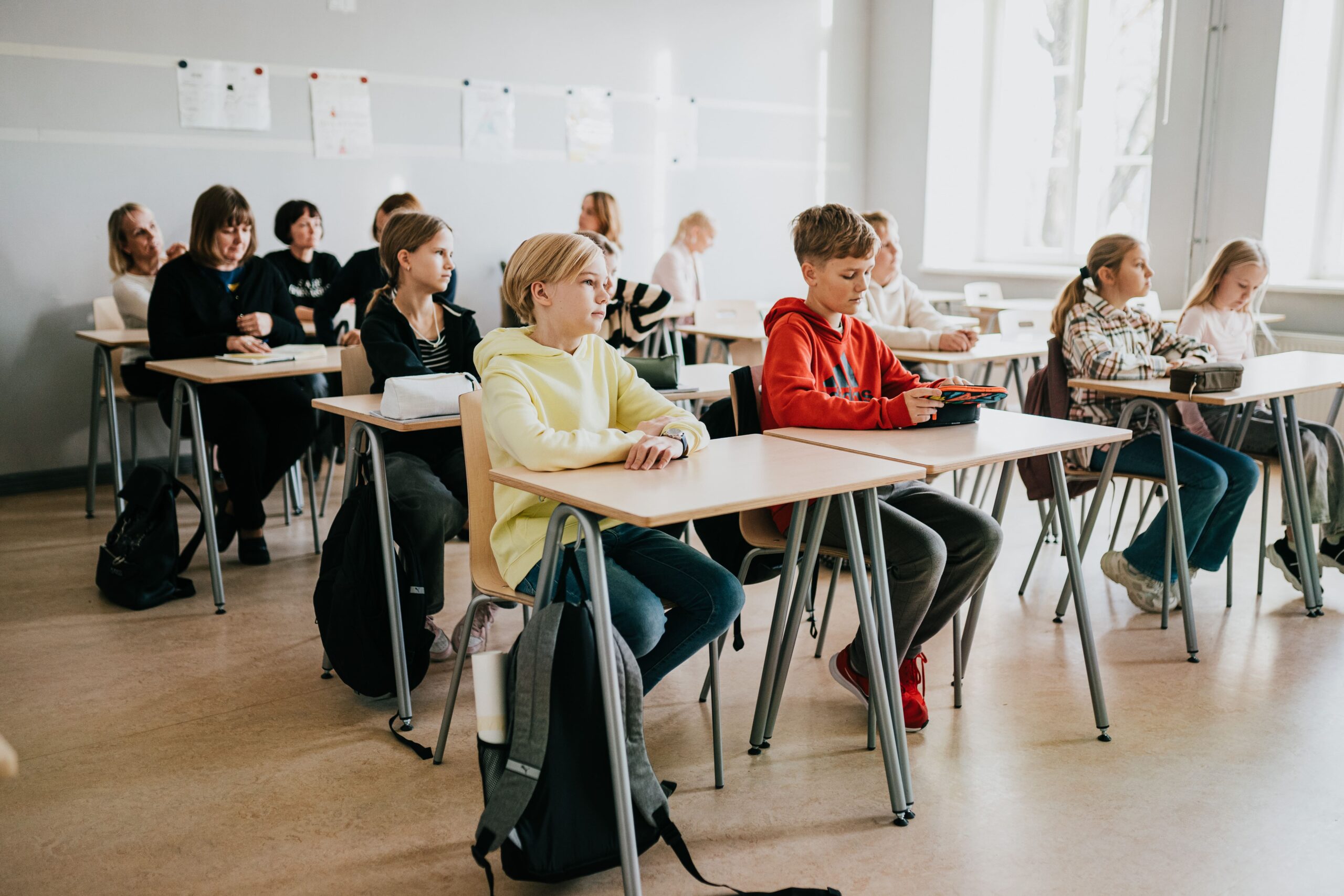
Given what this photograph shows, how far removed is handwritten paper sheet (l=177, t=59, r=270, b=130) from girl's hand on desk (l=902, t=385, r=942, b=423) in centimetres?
379

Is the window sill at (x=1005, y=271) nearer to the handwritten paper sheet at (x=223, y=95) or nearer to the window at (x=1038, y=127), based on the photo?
the window at (x=1038, y=127)

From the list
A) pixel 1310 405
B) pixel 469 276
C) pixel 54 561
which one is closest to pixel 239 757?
pixel 54 561

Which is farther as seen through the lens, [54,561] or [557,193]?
[557,193]

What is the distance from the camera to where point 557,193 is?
5965mm

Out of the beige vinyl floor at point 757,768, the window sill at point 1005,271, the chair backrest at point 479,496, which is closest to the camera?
the beige vinyl floor at point 757,768

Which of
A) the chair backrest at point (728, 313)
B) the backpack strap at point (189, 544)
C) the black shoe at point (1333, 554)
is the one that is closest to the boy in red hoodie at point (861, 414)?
the black shoe at point (1333, 554)

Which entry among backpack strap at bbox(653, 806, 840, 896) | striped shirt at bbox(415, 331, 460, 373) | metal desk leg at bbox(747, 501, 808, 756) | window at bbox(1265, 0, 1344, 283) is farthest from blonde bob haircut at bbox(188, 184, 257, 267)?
window at bbox(1265, 0, 1344, 283)

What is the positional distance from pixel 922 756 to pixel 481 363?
1.18 meters

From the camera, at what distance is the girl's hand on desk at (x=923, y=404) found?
229 cm

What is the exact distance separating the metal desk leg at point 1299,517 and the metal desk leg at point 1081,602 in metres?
1.12

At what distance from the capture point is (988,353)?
3732mm

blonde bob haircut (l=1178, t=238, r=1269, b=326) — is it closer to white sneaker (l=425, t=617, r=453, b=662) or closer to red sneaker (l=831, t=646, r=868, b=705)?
red sneaker (l=831, t=646, r=868, b=705)

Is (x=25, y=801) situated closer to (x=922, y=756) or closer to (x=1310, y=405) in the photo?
(x=922, y=756)

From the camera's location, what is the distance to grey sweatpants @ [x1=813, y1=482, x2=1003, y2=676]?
2209 millimetres
